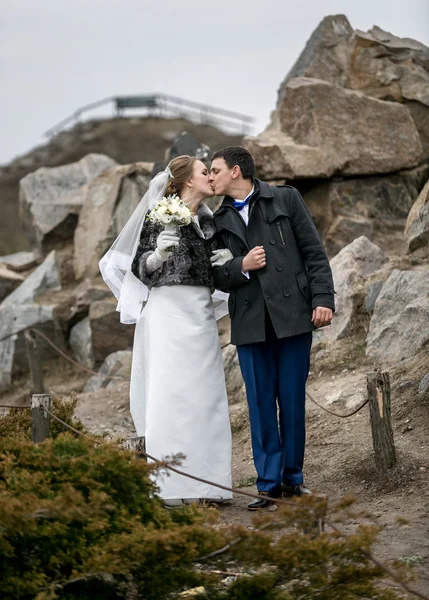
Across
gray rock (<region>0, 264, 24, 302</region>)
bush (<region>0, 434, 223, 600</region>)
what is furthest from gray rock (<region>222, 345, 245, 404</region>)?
gray rock (<region>0, 264, 24, 302</region>)

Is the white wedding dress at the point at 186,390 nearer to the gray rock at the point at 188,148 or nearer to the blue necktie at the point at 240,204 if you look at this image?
the blue necktie at the point at 240,204

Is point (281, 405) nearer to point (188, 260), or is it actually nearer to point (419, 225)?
point (188, 260)

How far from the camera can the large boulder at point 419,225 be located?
1003 cm

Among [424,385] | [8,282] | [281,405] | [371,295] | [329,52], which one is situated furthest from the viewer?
[8,282]

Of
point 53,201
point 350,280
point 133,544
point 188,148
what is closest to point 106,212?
point 53,201

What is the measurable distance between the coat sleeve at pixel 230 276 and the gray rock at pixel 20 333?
26.0ft

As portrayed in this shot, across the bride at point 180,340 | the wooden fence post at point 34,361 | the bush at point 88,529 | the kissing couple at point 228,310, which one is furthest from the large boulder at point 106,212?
the bush at point 88,529

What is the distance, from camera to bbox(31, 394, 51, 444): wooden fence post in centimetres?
588

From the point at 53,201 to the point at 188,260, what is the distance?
33.5 ft

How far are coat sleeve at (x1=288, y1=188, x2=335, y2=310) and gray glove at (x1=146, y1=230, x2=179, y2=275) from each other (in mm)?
814

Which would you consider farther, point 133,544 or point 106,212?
point 106,212

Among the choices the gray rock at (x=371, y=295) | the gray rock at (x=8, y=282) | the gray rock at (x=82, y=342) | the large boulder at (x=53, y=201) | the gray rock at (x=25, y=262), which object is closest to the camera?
the gray rock at (x=371, y=295)

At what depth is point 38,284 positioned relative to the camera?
14570 mm

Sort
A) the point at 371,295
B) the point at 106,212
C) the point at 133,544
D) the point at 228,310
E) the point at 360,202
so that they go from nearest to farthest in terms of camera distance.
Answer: the point at 133,544 → the point at 228,310 → the point at 371,295 → the point at 360,202 → the point at 106,212
